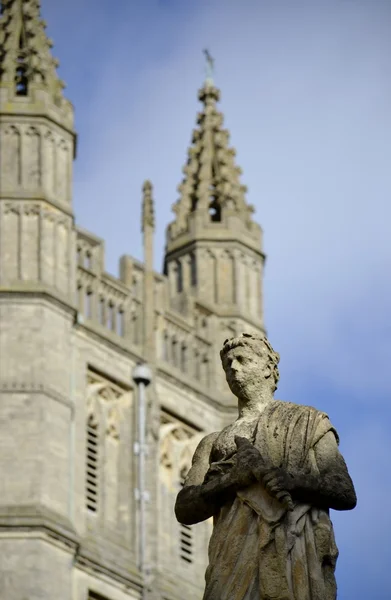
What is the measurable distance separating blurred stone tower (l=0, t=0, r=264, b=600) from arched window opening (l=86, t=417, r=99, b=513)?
38 millimetres

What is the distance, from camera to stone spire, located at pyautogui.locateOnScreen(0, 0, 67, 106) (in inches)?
1641

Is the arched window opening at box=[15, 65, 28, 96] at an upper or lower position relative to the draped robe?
upper

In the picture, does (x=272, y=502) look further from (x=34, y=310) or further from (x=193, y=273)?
(x=193, y=273)

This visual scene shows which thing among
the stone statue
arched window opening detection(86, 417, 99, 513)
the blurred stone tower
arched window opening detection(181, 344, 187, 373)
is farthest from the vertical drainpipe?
the stone statue

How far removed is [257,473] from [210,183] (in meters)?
34.6

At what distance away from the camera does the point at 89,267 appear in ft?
139

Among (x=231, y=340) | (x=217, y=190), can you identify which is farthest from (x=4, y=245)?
(x=231, y=340)

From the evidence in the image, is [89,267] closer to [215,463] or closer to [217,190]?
[217,190]

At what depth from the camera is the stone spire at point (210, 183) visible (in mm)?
45625

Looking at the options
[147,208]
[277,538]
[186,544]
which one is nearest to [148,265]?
[147,208]

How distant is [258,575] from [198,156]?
3544cm

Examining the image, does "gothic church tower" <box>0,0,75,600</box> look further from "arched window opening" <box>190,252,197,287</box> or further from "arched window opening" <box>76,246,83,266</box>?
"arched window opening" <box>190,252,197,287</box>

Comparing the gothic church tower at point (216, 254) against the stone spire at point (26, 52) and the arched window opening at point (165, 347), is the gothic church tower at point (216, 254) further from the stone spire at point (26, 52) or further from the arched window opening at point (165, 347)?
the stone spire at point (26, 52)

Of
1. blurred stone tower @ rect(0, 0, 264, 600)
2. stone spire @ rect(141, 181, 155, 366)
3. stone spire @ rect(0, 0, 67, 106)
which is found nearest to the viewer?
blurred stone tower @ rect(0, 0, 264, 600)
